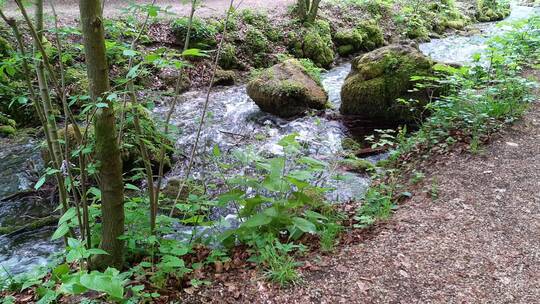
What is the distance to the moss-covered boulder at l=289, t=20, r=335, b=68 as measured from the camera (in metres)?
12.9

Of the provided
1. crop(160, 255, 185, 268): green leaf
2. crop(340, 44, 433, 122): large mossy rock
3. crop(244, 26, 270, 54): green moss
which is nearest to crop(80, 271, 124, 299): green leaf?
crop(160, 255, 185, 268): green leaf

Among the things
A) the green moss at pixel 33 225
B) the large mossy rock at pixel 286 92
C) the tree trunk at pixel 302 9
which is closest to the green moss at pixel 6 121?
the green moss at pixel 33 225

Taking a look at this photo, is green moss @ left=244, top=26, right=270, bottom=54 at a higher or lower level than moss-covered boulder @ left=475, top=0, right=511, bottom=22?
lower

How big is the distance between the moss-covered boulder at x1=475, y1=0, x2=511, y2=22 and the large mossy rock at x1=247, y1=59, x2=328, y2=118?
16368 mm

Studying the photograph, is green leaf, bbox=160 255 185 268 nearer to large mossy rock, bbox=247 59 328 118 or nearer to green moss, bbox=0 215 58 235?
green moss, bbox=0 215 58 235

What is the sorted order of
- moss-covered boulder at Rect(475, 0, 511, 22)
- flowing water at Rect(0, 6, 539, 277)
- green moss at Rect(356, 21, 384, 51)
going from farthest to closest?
moss-covered boulder at Rect(475, 0, 511, 22), green moss at Rect(356, 21, 384, 51), flowing water at Rect(0, 6, 539, 277)

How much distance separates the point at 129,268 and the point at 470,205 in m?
3.30

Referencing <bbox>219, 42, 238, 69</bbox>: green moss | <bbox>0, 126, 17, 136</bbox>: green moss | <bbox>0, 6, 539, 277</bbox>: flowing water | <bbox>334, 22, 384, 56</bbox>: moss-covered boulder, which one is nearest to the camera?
<bbox>0, 6, 539, 277</bbox>: flowing water

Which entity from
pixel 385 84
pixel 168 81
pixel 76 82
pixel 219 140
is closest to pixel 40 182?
pixel 219 140

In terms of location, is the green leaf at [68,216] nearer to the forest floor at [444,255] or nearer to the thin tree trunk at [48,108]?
the thin tree trunk at [48,108]

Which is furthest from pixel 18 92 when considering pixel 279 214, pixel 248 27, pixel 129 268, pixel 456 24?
pixel 456 24

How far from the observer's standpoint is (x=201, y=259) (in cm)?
346

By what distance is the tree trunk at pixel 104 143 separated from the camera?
7.84ft

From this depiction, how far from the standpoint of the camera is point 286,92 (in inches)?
337
